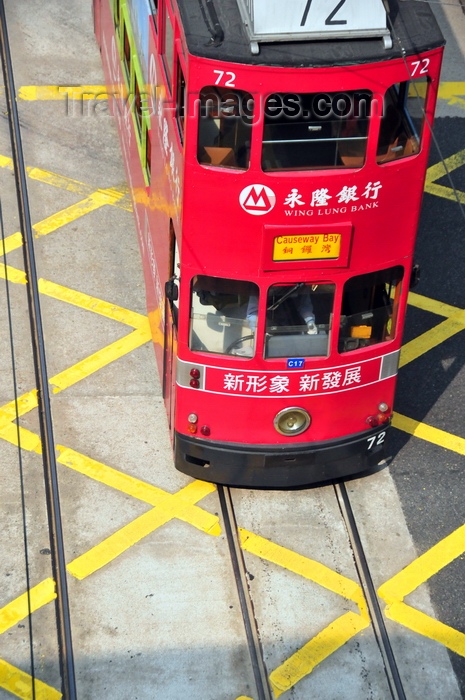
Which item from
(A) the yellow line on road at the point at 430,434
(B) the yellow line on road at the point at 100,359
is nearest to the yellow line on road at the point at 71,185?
(B) the yellow line on road at the point at 100,359

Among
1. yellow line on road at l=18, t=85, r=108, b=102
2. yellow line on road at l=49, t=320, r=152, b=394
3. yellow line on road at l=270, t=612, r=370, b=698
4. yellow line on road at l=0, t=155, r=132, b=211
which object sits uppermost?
yellow line on road at l=18, t=85, r=108, b=102

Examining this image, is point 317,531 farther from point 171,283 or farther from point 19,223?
point 19,223

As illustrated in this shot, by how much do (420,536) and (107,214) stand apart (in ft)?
18.8

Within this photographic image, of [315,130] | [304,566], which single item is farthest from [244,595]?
[315,130]

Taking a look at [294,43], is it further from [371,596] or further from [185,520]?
[371,596]

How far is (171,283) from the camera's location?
9148mm

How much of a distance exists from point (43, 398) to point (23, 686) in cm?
334

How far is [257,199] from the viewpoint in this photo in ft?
26.5

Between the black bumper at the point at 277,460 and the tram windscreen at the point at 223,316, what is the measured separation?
99 cm

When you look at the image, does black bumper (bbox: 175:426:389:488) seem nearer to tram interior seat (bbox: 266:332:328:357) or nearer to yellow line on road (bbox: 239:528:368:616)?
yellow line on road (bbox: 239:528:368:616)

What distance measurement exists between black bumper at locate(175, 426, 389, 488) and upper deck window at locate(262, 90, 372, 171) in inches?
106

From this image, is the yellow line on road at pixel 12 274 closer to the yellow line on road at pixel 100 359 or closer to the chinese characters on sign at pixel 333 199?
the yellow line on road at pixel 100 359

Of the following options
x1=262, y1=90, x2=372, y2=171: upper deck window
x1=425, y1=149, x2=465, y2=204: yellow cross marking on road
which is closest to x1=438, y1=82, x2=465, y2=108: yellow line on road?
x1=425, y1=149, x2=465, y2=204: yellow cross marking on road

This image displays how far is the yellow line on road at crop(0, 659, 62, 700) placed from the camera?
8773mm
